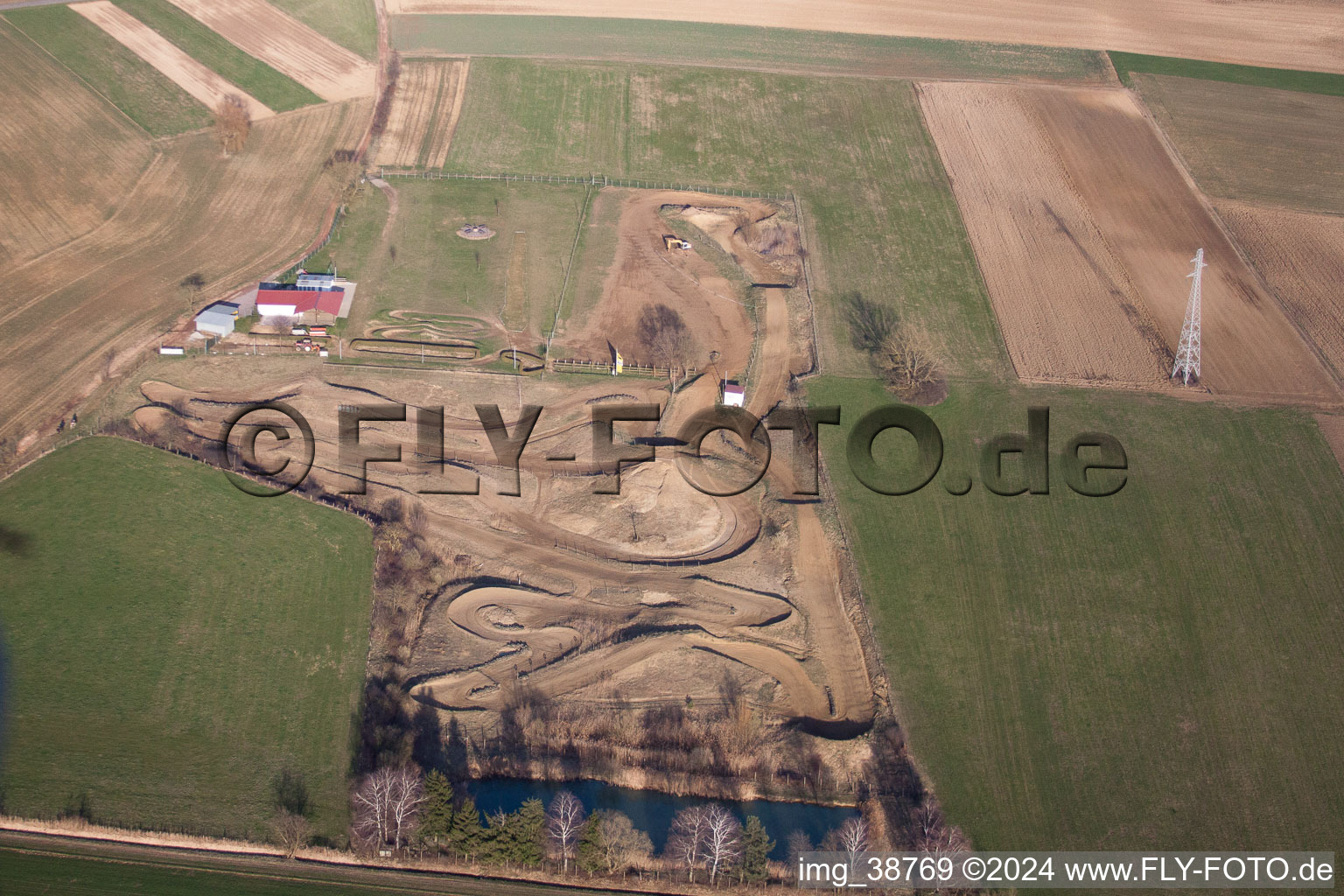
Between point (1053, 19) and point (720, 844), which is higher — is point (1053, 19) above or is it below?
above

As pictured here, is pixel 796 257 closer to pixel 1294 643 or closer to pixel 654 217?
pixel 654 217

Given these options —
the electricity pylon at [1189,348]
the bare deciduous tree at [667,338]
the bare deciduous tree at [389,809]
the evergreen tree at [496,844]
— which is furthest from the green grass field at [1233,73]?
the bare deciduous tree at [389,809]

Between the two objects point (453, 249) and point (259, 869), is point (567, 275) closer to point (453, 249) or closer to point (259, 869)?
point (453, 249)

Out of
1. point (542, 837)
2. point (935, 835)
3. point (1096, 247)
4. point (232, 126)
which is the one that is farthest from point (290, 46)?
point (935, 835)

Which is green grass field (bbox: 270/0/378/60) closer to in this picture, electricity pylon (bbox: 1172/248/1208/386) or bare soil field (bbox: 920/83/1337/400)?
bare soil field (bbox: 920/83/1337/400)

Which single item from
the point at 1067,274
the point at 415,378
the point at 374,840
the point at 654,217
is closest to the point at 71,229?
the point at 415,378

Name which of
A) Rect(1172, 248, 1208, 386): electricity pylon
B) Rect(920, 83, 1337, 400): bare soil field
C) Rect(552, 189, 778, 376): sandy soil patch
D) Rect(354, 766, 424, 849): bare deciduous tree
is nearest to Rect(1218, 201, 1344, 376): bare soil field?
Rect(920, 83, 1337, 400): bare soil field
